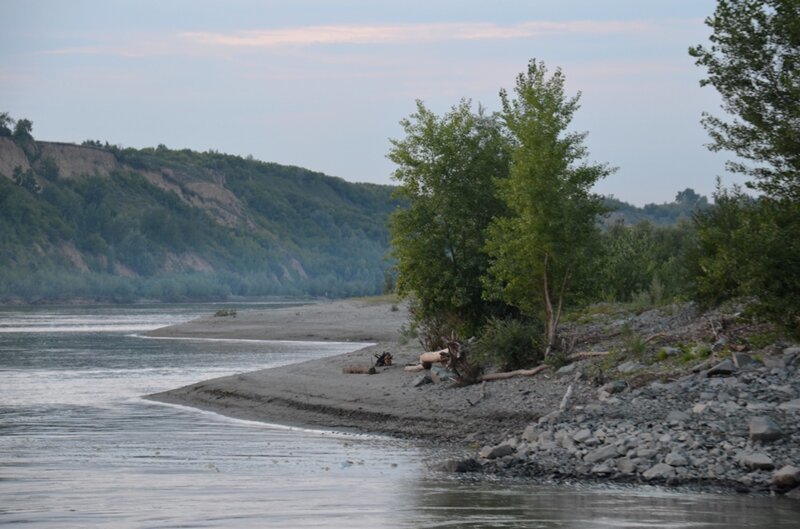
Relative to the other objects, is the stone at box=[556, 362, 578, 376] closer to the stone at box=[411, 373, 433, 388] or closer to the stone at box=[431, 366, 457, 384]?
the stone at box=[431, 366, 457, 384]

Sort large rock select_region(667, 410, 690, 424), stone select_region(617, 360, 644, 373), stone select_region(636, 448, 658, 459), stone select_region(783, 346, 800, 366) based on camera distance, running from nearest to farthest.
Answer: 1. stone select_region(636, 448, 658, 459)
2. large rock select_region(667, 410, 690, 424)
3. stone select_region(783, 346, 800, 366)
4. stone select_region(617, 360, 644, 373)

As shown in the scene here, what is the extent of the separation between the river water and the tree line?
19.6 feet

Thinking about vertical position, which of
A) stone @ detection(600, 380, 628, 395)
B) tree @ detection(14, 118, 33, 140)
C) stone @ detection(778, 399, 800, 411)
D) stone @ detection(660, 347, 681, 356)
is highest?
tree @ detection(14, 118, 33, 140)

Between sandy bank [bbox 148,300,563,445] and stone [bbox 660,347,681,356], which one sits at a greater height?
stone [bbox 660,347,681,356]

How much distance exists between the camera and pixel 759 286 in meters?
20.4

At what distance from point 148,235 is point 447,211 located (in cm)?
14105

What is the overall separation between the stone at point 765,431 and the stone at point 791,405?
96cm

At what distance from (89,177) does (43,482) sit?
A: 15554 centimetres

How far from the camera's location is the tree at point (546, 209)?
27.3 m

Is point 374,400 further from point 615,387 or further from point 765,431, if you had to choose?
point 765,431

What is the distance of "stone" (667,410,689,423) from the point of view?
18656mm

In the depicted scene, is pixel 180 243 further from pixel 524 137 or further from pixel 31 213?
pixel 524 137

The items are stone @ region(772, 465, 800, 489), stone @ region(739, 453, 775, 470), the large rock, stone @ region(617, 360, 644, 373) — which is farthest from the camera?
stone @ region(617, 360, 644, 373)

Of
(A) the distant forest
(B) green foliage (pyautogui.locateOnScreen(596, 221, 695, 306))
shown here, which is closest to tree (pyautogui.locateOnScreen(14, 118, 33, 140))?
(A) the distant forest
